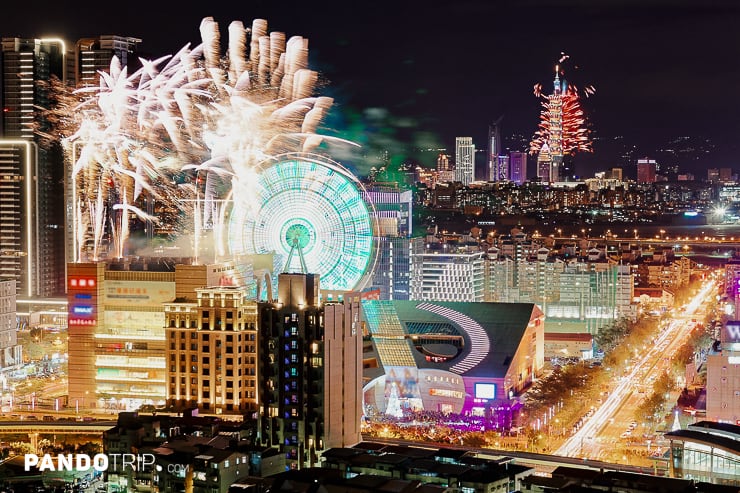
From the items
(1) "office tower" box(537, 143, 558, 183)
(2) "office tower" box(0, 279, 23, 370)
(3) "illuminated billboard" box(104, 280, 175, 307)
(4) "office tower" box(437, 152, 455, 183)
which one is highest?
(1) "office tower" box(537, 143, 558, 183)

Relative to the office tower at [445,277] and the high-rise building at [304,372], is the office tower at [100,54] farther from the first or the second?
the high-rise building at [304,372]

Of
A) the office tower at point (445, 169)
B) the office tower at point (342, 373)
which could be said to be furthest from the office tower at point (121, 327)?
the office tower at point (445, 169)

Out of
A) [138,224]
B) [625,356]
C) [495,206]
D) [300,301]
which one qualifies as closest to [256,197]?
[300,301]

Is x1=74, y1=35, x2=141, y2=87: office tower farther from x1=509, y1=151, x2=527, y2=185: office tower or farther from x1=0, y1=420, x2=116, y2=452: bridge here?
x1=509, y1=151, x2=527, y2=185: office tower

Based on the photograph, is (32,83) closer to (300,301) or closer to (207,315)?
(207,315)

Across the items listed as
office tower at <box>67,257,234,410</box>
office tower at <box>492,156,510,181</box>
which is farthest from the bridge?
office tower at <box>492,156,510,181</box>

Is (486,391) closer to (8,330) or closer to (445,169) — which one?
(8,330)

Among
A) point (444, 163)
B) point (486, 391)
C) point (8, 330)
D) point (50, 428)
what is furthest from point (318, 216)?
point (444, 163)
